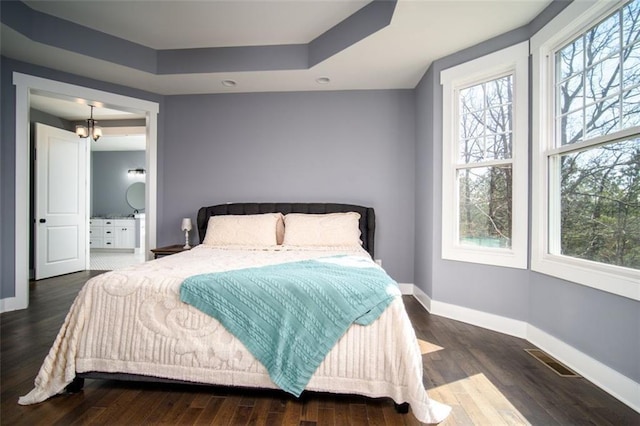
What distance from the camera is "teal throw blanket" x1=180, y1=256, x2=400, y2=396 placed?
59.8 inches

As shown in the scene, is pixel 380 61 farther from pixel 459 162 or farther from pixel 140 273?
pixel 140 273

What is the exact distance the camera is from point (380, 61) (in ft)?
9.81

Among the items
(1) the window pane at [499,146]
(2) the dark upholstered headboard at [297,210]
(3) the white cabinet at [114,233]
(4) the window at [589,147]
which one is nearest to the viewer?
(4) the window at [589,147]

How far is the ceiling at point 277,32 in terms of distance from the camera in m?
2.35

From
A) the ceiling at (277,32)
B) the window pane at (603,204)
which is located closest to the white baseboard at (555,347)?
the window pane at (603,204)

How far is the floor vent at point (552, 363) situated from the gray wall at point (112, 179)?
333 inches

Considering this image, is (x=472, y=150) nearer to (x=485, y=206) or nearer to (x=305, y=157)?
(x=485, y=206)

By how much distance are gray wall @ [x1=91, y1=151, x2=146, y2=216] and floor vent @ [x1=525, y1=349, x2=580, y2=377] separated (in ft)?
27.8

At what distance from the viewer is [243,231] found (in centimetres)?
315

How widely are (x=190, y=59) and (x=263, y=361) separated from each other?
3217 millimetres

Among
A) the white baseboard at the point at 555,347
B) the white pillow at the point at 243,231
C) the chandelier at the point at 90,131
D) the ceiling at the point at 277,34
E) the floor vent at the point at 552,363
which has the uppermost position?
the ceiling at the point at 277,34

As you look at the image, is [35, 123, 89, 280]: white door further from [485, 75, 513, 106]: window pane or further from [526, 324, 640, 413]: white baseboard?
[526, 324, 640, 413]: white baseboard

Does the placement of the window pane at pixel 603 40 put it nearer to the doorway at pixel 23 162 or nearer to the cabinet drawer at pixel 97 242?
the doorway at pixel 23 162

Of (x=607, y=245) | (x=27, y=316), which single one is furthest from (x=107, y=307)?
(x=607, y=245)
